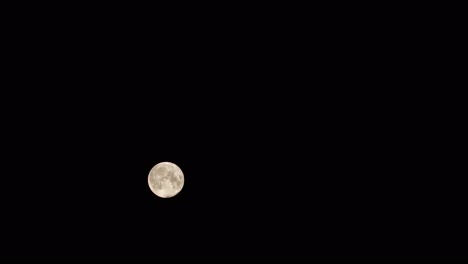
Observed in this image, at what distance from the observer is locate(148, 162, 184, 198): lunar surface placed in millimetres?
5871

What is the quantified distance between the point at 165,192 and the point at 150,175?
15.7 inches

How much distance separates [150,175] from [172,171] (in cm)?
41

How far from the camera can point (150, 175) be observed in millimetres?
5980

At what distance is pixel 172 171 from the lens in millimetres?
5879

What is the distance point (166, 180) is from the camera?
5.88 meters

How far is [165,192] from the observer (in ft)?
19.3

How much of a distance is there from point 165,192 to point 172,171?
373 mm

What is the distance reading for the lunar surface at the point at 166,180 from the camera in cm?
587
